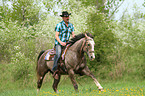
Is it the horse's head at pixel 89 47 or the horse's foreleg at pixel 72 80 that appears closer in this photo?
the horse's head at pixel 89 47

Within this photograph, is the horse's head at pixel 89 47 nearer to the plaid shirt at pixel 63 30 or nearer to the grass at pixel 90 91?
the plaid shirt at pixel 63 30

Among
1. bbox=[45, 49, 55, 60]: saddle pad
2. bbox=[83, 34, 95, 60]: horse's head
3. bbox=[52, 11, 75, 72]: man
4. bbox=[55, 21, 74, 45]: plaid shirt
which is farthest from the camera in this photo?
bbox=[45, 49, 55, 60]: saddle pad

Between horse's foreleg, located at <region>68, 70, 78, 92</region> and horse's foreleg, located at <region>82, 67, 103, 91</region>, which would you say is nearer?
horse's foreleg, located at <region>82, 67, 103, 91</region>

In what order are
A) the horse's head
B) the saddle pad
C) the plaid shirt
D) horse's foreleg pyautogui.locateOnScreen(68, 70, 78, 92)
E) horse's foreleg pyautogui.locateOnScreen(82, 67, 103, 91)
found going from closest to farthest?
the horse's head < horse's foreleg pyautogui.locateOnScreen(82, 67, 103, 91) < horse's foreleg pyautogui.locateOnScreen(68, 70, 78, 92) < the plaid shirt < the saddle pad

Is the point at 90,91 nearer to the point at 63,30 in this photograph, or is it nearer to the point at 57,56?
the point at 57,56

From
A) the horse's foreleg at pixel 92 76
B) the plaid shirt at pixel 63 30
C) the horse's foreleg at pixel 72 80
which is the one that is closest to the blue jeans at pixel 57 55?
the plaid shirt at pixel 63 30

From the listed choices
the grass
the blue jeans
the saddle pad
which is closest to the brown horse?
the blue jeans

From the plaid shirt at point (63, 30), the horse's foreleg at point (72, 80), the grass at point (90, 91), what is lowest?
the grass at point (90, 91)

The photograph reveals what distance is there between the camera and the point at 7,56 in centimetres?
2058

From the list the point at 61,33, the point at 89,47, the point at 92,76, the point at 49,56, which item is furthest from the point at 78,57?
the point at 49,56

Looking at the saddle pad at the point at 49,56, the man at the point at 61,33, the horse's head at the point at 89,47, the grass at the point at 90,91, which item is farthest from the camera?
the saddle pad at the point at 49,56

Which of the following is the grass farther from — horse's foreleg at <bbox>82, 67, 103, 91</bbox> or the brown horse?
the brown horse

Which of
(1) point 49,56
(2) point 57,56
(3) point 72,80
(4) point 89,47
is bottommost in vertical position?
(3) point 72,80

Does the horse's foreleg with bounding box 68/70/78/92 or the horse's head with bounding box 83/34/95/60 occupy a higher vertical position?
the horse's head with bounding box 83/34/95/60
